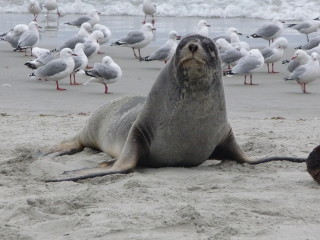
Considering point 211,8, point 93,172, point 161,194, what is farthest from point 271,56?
point 211,8

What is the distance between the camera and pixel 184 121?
520 cm

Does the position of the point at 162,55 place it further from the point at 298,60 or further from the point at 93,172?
the point at 93,172

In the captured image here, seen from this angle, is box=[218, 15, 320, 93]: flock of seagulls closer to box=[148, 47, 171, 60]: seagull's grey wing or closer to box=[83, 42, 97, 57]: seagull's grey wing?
box=[148, 47, 171, 60]: seagull's grey wing

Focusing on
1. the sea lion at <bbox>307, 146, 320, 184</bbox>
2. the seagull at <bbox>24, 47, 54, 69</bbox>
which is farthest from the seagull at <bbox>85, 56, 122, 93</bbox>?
the sea lion at <bbox>307, 146, 320, 184</bbox>

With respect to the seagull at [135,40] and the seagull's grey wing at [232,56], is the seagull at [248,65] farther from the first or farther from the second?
the seagull at [135,40]

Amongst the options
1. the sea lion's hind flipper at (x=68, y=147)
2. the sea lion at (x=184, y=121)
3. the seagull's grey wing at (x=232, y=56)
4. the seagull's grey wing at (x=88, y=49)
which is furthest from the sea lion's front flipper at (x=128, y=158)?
the seagull's grey wing at (x=88, y=49)

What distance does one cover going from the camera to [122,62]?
16484mm

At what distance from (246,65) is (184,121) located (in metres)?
9.04

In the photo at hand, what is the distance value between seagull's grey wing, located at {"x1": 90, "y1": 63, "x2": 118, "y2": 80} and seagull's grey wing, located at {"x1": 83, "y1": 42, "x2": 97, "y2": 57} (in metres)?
3.51

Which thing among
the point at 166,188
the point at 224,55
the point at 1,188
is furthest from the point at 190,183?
the point at 224,55

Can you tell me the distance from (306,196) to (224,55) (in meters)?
11.6

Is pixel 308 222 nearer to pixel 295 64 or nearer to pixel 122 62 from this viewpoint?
pixel 295 64

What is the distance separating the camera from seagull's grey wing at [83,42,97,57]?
53.2 ft

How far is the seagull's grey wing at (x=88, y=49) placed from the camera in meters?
16.2
